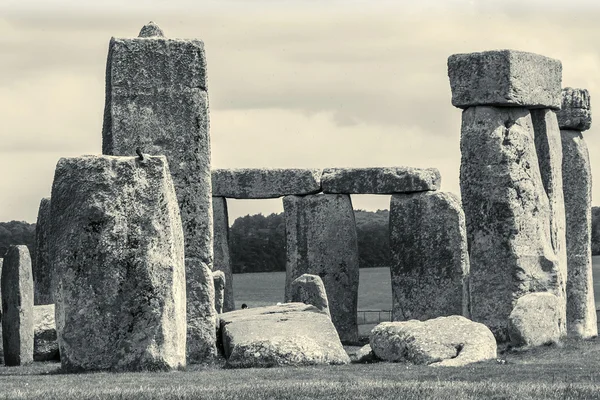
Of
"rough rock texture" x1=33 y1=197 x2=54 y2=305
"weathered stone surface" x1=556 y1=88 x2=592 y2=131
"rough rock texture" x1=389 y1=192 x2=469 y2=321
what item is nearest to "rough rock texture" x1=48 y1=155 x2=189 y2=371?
"rough rock texture" x1=33 y1=197 x2=54 y2=305

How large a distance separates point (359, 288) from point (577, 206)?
112 feet

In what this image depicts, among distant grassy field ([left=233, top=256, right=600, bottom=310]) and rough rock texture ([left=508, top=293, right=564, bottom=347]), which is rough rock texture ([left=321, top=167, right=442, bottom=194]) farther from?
distant grassy field ([left=233, top=256, right=600, bottom=310])

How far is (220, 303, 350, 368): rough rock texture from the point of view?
1828 centimetres

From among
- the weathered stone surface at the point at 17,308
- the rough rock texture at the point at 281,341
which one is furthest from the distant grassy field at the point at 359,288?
the rough rock texture at the point at 281,341

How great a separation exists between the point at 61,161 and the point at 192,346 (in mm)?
3592

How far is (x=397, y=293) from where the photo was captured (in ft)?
Answer: 89.9

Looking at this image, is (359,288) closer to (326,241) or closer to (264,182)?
(264,182)

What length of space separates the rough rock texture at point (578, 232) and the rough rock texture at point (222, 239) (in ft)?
22.2

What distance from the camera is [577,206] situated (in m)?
27.4

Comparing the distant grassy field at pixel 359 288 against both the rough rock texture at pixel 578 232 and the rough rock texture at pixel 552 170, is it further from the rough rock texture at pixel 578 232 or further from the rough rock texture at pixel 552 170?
the rough rock texture at pixel 552 170

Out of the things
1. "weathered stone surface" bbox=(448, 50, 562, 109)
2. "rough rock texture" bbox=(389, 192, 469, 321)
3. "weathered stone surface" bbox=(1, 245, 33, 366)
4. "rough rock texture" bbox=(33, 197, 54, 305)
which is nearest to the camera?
"weathered stone surface" bbox=(1, 245, 33, 366)

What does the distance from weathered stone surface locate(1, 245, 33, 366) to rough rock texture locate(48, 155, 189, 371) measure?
3516 mm

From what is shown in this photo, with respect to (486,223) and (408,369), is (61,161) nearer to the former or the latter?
(408,369)

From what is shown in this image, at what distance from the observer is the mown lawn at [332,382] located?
45.4ft
